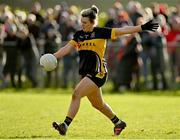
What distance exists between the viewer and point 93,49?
12.1 meters

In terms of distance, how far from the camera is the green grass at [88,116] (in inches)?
483

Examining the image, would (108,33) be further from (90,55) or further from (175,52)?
(175,52)

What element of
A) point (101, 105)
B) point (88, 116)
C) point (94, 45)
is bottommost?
point (88, 116)

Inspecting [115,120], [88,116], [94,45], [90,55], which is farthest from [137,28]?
[88,116]

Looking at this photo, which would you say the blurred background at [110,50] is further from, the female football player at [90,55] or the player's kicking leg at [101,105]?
the female football player at [90,55]

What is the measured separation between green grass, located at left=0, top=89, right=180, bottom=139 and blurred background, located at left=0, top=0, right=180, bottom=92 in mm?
985

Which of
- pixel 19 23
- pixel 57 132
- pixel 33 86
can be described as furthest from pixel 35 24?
pixel 57 132

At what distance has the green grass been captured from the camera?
40.2 feet

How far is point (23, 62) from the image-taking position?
→ 2502 cm

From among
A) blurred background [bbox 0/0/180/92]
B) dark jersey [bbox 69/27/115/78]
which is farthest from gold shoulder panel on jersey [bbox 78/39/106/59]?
blurred background [bbox 0/0/180/92]

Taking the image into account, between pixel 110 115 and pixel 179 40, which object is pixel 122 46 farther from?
pixel 110 115

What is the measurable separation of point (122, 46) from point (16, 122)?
10.5m

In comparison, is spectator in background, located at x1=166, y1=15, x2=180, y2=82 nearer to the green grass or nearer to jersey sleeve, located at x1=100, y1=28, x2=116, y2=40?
the green grass

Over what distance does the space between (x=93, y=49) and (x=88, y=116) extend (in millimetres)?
3778
